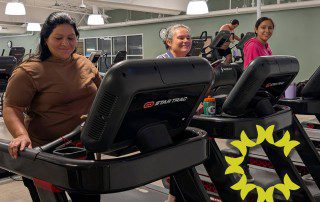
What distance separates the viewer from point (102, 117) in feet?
3.46

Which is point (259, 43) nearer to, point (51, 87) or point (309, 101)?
point (309, 101)

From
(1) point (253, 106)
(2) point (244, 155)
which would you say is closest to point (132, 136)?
(1) point (253, 106)

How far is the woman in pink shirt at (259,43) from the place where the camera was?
3.45 metres

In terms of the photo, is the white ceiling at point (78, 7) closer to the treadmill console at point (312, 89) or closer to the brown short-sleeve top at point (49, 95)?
the treadmill console at point (312, 89)

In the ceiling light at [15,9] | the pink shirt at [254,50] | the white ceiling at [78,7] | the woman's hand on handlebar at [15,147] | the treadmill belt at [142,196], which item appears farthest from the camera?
the white ceiling at [78,7]

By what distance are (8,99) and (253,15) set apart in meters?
9.51

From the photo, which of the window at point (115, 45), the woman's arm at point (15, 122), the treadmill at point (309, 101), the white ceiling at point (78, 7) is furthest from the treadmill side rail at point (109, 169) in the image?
the window at point (115, 45)

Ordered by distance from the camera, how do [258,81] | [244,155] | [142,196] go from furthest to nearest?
[142,196], [244,155], [258,81]

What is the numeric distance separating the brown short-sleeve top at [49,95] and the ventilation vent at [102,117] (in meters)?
0.90

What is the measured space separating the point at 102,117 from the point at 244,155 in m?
1.32

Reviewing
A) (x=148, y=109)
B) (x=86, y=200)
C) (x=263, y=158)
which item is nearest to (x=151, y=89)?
(x=148, y=109)

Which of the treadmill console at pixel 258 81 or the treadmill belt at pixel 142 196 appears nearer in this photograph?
the treadmill console at pixel 258 81

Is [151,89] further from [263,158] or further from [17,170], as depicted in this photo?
[263,158]

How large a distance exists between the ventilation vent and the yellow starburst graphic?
2.94 feet
